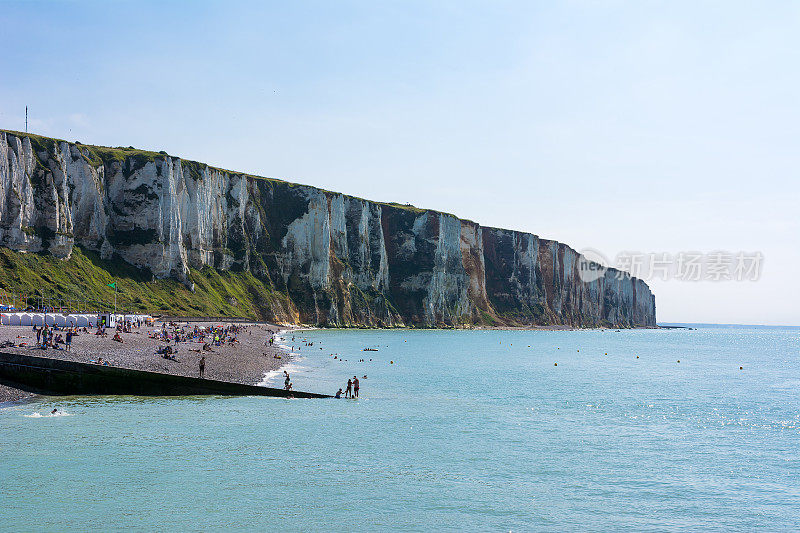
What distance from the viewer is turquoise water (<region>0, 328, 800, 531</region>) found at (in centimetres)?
2038

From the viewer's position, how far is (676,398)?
52.1 m

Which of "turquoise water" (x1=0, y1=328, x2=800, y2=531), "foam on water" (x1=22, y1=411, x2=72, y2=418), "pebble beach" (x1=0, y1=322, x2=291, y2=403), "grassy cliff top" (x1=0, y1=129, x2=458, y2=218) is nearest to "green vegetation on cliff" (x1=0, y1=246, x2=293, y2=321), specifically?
"grassy cliff top" (x1=0, y1=129, x2=458, y2=218)

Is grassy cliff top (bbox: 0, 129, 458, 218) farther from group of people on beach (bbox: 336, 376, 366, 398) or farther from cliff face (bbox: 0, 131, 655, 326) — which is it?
group of people on beach (bbox: 336, 376, 366, 398)

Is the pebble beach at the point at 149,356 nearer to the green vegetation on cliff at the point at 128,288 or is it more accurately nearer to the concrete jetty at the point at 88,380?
the concrete jetty at the point at 88,380

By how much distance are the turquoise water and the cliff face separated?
301 ft

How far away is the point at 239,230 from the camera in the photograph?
502ft

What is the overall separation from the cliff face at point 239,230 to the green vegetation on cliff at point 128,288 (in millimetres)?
2482

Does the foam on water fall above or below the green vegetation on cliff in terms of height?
below

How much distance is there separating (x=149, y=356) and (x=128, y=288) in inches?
2904

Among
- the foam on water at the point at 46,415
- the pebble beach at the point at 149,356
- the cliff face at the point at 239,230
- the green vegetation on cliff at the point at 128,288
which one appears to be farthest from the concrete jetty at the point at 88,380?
the cliff face at the point at 239,230

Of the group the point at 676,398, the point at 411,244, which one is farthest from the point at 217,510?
the point at 411,244

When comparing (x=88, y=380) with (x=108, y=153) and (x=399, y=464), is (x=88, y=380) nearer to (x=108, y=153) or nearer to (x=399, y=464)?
(x=399, y=464)

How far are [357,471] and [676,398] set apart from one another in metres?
36.8

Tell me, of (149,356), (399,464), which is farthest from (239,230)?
(399,464)
